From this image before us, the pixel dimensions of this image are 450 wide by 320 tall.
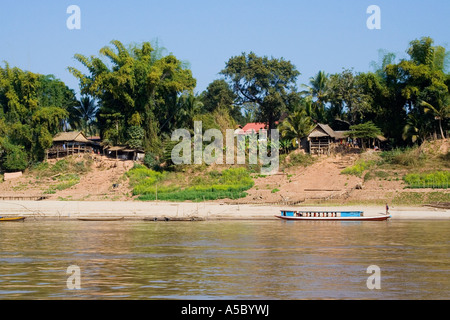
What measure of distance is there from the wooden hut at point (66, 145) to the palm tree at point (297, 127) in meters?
21.7

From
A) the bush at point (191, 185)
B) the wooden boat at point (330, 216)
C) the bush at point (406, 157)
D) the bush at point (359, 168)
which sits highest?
the bush at point (406, 157)

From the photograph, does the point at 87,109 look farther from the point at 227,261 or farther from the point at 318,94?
the point at 227,261

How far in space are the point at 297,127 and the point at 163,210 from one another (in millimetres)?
19838

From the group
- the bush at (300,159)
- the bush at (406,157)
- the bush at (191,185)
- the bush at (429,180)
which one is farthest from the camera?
the bush at (300,159)

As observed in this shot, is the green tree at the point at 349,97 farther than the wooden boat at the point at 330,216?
Yes

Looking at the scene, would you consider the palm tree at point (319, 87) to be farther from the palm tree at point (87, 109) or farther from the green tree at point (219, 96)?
the palm tree at point (87, 109)

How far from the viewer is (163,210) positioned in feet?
151

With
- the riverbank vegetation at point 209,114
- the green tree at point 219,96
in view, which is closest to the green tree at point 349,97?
the riverbank vegetation at point 209,114

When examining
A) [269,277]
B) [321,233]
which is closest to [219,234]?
[321,233]

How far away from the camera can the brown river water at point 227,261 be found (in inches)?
784

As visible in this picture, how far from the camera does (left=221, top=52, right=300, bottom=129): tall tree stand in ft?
225

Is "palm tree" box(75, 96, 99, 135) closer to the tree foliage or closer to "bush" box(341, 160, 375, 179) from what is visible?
the tree foliage
